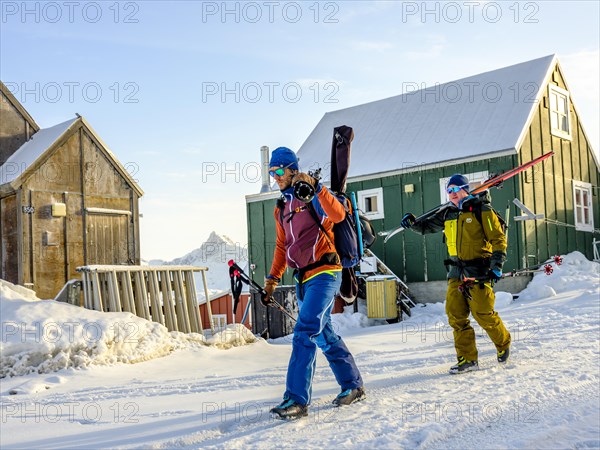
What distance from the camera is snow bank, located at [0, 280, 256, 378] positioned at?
7035 millimetres

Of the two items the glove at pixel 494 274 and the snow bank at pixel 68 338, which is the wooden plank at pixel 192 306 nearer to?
the snow bank at pixel 68 338

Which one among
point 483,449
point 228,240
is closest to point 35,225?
point 483,449

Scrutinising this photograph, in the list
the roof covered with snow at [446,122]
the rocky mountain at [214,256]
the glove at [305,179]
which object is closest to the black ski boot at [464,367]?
the glove at [305,179]

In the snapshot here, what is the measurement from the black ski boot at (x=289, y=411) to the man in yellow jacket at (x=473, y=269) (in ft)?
7.65

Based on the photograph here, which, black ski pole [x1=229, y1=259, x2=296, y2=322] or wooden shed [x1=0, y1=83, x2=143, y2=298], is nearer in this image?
black ski pole [x1=229, y1=259, x2=296, y2=322]

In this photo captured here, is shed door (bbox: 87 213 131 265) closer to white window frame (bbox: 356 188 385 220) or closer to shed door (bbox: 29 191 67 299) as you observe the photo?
shed door (bbox: 29 191 67 299)

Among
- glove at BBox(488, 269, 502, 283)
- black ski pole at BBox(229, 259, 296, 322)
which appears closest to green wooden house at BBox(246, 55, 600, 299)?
glove at BBox(488, 269, 502, 283)

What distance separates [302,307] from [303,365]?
42cm

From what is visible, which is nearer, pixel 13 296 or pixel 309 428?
pixel 309 428

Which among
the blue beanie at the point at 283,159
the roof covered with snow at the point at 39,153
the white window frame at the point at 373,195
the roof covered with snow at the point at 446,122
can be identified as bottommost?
the blue beanie at the point at 283,159

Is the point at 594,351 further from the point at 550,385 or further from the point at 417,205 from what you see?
the point at 417,205

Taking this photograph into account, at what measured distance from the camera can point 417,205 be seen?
1859 cm

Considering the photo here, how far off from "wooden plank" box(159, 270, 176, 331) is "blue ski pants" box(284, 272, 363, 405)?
17.0 feet

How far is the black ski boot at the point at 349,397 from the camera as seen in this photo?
486 centimetres
